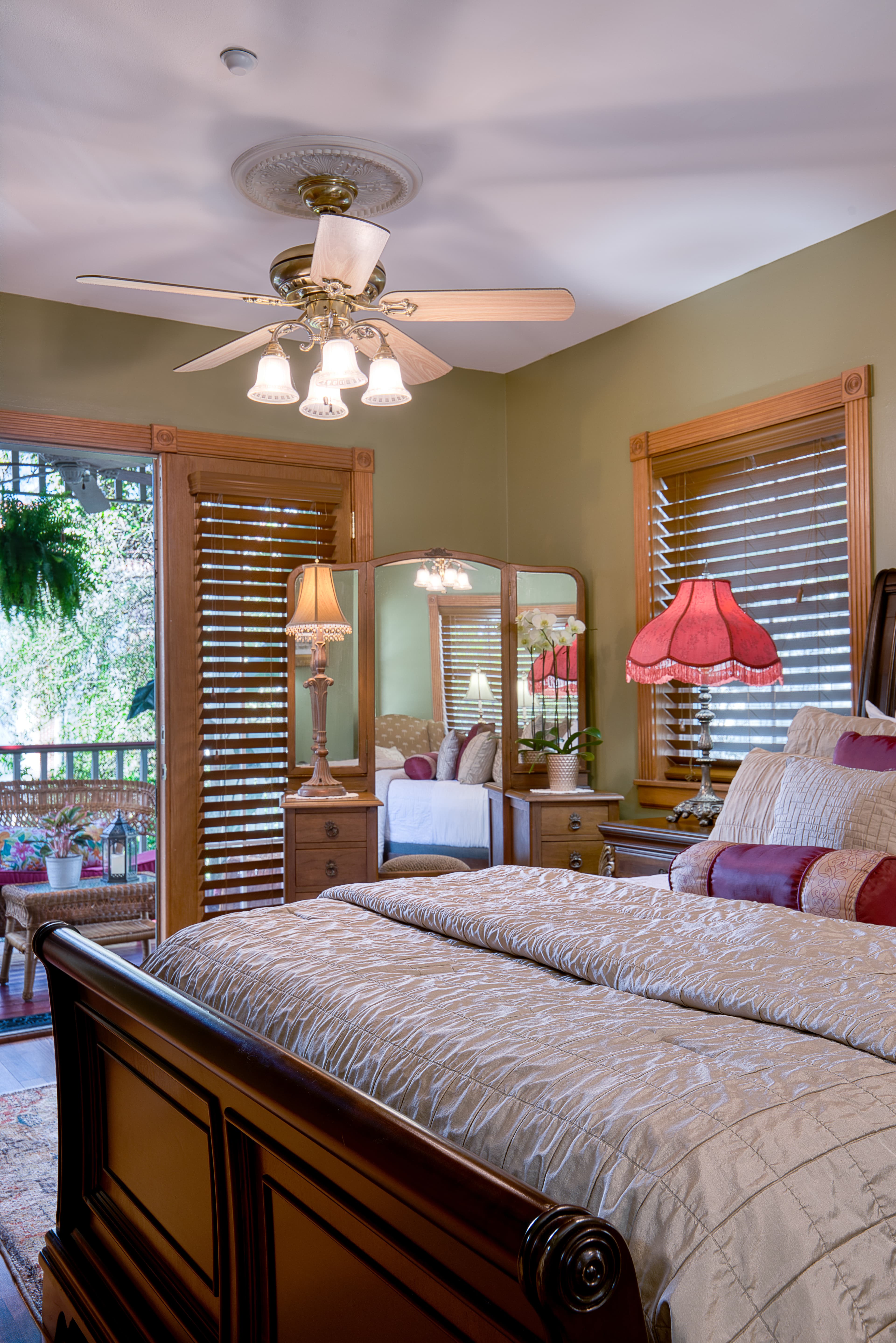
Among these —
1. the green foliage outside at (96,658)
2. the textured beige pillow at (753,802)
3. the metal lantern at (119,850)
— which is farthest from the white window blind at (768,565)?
the green foliage outside at (96,658)

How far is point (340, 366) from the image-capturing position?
264cm

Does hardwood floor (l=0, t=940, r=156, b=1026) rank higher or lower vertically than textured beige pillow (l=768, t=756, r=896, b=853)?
lower

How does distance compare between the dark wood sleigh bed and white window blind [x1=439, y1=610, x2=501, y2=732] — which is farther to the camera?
white window blind [x1=439, y1=610, x2=501, y2=732]

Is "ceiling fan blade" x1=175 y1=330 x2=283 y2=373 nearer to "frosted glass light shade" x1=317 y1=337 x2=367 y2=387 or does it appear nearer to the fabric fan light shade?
"frosted glass light shade" x1=317 y1=337 x2=367 y2=387

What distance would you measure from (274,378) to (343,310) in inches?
9.8

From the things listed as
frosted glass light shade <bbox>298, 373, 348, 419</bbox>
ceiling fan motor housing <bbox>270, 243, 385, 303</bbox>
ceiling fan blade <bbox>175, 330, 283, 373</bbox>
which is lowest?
frosted glass light shade <bbox>298, 373, 348, 419</bbox>

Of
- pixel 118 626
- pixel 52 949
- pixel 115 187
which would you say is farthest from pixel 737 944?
pixel 118 626

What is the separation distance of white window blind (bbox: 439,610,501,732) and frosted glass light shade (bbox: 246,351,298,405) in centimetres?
170

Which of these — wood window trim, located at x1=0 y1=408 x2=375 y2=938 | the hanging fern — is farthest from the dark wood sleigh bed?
the hanging fern

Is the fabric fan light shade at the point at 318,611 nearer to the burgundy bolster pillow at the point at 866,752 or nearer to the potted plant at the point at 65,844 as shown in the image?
the potted plant at the point at 65,844

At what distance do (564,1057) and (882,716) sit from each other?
1.92 metres

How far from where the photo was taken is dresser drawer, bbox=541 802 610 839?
4.06m

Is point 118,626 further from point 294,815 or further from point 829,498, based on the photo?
point 829,498

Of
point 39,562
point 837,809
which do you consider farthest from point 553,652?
point 39,562
